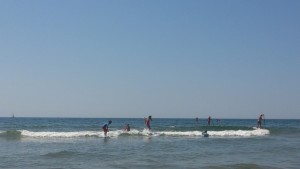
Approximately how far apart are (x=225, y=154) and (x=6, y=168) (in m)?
10.2

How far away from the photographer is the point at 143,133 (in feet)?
111

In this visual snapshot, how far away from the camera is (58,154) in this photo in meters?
18.4

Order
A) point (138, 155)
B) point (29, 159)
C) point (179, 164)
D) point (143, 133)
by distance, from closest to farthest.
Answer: point (179, 164) < point (29, 159) < point (138, 155) < point (143, 133)

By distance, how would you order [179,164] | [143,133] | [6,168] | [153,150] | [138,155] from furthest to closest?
[143,133] → [153,150] → [138,155] → [179,164] → [6,168]

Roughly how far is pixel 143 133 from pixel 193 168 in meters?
19.3

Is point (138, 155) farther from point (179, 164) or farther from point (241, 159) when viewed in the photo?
point (241, 159)

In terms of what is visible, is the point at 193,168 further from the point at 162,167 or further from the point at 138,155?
the point at 138,155

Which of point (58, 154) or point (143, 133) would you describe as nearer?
point (58, 154)

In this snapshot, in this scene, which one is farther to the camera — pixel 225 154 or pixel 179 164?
pixel 225 154

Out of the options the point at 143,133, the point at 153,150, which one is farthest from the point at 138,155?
Answer: the point at 143,133

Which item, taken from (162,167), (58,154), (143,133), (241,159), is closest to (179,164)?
(162,167)

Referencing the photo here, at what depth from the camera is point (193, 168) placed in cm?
1450

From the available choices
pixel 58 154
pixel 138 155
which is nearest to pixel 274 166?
pixel 138 155

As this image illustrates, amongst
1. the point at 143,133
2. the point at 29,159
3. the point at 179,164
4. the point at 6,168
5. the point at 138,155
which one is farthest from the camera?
the point at 143,133
